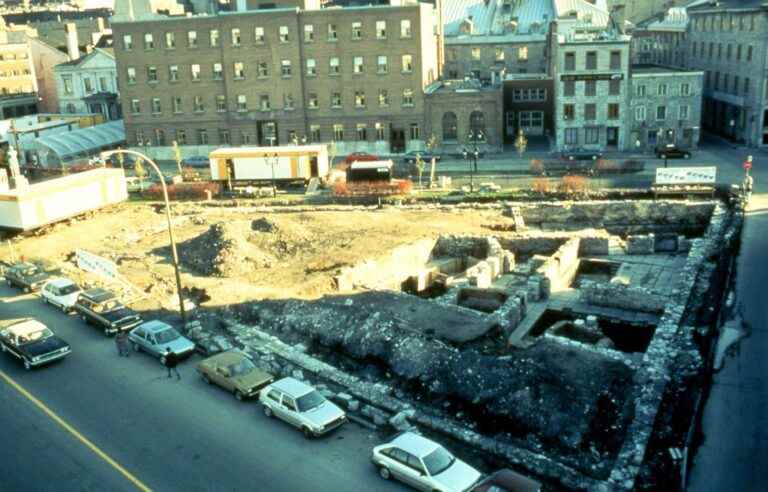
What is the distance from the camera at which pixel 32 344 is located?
28.1 metres

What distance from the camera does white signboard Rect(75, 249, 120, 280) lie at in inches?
1459

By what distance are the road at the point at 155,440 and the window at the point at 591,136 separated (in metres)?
53.1

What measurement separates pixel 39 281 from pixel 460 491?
28431 millimetres

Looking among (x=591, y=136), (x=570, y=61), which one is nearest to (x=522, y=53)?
(x=570, y=61)

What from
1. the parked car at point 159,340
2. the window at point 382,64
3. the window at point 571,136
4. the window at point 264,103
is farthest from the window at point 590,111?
the parked car at point 159,340

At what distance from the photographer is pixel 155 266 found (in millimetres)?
40719

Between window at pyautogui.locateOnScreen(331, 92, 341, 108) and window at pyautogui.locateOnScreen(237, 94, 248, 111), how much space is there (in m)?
9.73

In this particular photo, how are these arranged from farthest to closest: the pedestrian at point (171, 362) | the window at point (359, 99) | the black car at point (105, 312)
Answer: the window at point (359, 99) → the black car at point (105, 312) → the pedestrian at point (171, 362)

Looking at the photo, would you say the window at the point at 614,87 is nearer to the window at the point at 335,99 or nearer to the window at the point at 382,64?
the window at the point at 382,64

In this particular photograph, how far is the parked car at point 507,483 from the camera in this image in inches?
707

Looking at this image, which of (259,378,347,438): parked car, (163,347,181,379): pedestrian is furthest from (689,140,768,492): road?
(163,347,181,379): pedestrian

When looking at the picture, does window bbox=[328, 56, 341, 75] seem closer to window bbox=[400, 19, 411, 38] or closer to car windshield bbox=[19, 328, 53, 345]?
window bbox=[400, 19, 411, 38]

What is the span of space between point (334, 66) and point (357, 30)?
4446mm

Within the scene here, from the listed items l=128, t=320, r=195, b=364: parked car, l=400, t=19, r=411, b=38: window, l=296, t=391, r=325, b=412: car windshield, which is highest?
l=400, t=19, r=411, b=38: window
